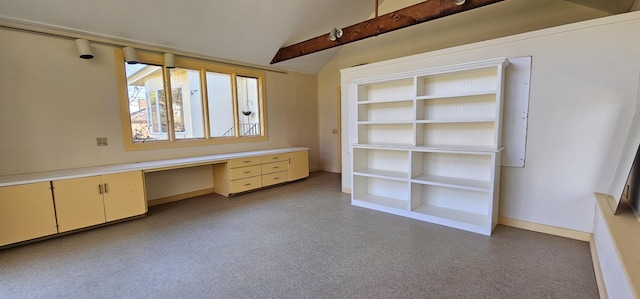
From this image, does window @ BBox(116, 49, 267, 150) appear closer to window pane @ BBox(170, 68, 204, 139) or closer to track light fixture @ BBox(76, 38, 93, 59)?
window pane @ BBox(170, 68, 204, 139)

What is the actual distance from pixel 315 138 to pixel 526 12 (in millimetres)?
4585

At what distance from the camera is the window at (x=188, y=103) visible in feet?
12.8

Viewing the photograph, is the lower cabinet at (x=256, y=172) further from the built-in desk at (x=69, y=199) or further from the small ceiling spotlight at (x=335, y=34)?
the small ceiling spotlight at (x=335, y=34)

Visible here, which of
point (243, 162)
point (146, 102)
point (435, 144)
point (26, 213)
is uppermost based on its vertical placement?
point (146, 102)

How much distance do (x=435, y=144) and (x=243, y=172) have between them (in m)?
3.10

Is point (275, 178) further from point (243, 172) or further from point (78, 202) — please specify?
point (78, 202)

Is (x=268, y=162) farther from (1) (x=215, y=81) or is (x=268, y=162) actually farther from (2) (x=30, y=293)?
(2) (x=30, y=293)

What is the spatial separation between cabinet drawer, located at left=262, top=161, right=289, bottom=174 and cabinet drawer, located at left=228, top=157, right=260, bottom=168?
19 centimetres

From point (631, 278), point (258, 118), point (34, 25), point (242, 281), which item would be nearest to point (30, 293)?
point (242, 281)

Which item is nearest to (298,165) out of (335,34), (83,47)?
(335,34)

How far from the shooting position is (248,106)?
18.1 ft

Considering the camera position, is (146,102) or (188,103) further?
(188,103)

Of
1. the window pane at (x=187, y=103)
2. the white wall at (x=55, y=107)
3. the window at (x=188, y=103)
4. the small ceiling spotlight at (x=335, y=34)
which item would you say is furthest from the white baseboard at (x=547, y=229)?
the white wall at (x=55, y=107)

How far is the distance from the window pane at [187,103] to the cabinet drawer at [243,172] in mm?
937
